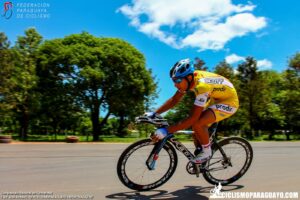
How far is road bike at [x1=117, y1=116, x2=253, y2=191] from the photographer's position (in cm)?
561

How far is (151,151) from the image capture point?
18.7ft

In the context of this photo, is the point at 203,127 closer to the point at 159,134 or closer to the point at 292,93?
the point at 159,134

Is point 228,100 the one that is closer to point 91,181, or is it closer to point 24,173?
point 91,181

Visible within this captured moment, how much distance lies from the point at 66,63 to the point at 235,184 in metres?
36.9

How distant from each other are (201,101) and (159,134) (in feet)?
2.59

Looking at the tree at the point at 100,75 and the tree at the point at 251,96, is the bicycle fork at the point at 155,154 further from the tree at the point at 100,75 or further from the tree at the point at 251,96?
the tree at the point at 251,96

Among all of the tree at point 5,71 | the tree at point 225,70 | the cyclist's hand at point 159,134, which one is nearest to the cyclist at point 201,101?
the cyclist's hand at point 159,134

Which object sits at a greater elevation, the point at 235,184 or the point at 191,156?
the point at 191,156

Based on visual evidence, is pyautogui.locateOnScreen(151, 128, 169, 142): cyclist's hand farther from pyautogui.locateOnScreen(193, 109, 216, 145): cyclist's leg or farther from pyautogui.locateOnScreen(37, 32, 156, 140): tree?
pyautogui.locateOnScreen(37, 32, 156, 140): tree

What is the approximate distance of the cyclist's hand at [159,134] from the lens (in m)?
5.53

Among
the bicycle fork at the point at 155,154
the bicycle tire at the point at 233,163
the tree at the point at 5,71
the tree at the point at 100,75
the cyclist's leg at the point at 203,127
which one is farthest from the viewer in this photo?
the tree at the point at 100,75

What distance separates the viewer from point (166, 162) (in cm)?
604

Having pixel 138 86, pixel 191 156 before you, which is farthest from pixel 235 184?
pixel 138 86

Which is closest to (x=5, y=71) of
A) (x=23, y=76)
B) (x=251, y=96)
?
(x=23, y=76)
